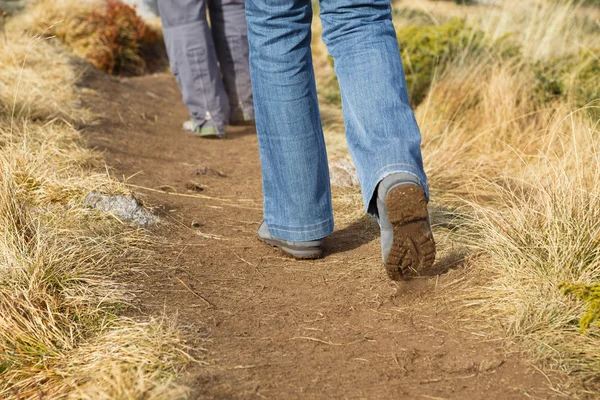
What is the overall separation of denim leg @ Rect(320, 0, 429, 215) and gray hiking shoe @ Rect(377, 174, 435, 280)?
0.07 metres

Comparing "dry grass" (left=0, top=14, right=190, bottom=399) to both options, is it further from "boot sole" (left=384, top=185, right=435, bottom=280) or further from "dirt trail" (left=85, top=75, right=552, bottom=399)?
"boot sole" (left=384, top=185, right=435, bottom=280)

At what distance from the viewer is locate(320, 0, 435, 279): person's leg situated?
2.03 meters

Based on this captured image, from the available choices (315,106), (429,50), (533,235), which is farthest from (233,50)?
(533,235)

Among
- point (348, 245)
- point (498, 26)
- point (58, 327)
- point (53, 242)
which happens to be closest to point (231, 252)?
point (348, 245)

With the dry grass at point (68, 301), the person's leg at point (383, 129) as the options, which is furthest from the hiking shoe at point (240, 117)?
the person's leg at point (383, 129)

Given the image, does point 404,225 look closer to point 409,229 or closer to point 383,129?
point 409,229

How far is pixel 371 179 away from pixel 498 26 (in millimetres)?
4448

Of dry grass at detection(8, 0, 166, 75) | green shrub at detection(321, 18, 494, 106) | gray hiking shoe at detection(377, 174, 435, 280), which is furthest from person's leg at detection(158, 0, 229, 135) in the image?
dry grass at detection(8, 0, 166, 75)

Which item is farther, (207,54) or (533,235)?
(207,54)

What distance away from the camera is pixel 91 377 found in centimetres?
175

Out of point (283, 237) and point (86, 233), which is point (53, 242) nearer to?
point (86, 233)

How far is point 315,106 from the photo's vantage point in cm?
243

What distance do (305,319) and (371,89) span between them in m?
0.76

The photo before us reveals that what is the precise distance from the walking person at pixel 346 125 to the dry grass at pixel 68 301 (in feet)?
2.09
